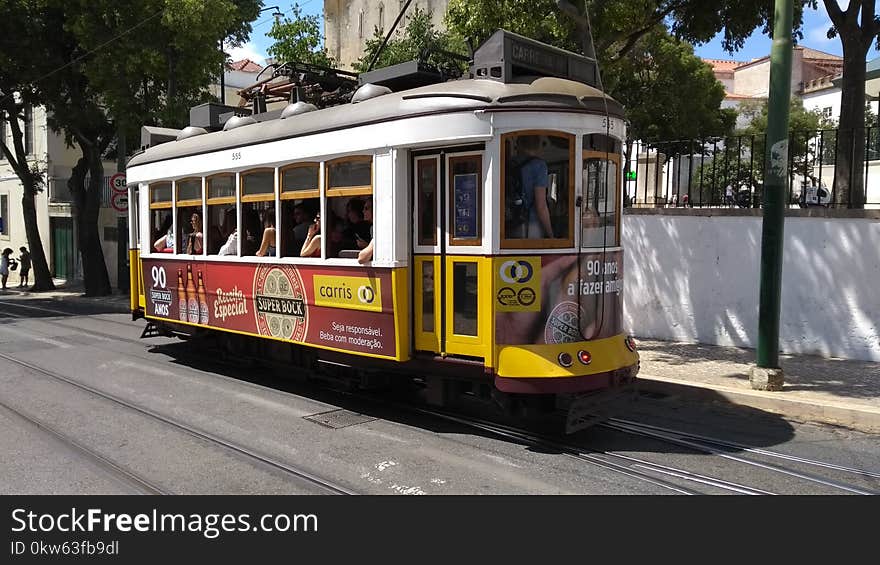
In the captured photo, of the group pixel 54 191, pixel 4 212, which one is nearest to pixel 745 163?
pixel 54 191

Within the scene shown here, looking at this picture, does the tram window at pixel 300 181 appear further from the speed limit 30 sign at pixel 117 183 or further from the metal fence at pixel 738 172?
the speed limit 30 sign at pixel 117 183

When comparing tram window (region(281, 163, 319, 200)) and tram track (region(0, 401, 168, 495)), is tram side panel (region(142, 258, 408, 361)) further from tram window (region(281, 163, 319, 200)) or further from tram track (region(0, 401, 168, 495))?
tram track (region(0, 401, 168, 495))

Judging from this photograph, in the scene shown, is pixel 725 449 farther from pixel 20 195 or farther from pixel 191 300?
pixel 20 195

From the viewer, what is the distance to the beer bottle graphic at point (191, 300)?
964cm

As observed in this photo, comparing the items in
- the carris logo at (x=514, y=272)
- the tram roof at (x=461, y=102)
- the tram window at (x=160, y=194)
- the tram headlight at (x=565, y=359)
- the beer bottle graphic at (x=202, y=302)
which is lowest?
the tram headlight at (x=565, y=359)

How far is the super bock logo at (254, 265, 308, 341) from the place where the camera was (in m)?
7.89

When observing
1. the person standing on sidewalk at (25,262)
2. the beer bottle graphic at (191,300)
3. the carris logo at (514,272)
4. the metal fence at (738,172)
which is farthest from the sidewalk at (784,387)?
the person standing on sidewalk at (25,262)

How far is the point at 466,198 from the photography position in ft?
21.3

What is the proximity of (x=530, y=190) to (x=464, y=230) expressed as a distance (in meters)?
0.66

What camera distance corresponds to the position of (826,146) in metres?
10.8

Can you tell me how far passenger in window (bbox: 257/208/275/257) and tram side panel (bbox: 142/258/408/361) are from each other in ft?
0.52

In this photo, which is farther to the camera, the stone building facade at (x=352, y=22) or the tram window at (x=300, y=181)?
the stone building facade at (x=352, y=22)

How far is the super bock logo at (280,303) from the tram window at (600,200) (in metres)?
3.08
